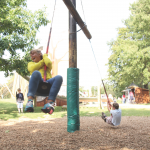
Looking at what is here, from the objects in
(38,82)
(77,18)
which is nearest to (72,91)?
(77,18)

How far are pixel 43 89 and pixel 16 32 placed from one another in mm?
7998

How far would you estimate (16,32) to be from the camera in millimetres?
10516

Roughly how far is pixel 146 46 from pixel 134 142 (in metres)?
22.7

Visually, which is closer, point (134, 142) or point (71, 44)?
point (134, 142)

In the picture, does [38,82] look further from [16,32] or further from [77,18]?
[16,32]

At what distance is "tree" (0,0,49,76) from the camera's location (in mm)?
9875

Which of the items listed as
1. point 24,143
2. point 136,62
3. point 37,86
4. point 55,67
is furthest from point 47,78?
point 136,62

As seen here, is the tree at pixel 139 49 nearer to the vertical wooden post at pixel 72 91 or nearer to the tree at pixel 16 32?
the tree at pixel 16 32

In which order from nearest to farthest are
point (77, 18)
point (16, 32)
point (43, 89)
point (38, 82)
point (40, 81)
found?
point (38, 82) → point (40, 81) → point (43, 89) → point (77, 18) → point (16, 32)

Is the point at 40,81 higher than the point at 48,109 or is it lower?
higher

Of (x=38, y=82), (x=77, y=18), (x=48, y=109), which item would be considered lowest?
(x=48, y=109)

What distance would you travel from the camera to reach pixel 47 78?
11.9ft

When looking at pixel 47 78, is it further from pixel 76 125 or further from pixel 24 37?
pixel 24 37

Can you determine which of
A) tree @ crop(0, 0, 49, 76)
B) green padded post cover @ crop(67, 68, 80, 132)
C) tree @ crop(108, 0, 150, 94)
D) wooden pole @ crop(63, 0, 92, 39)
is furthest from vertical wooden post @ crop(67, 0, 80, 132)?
tree @ crop(108, 0, 150, 94)
